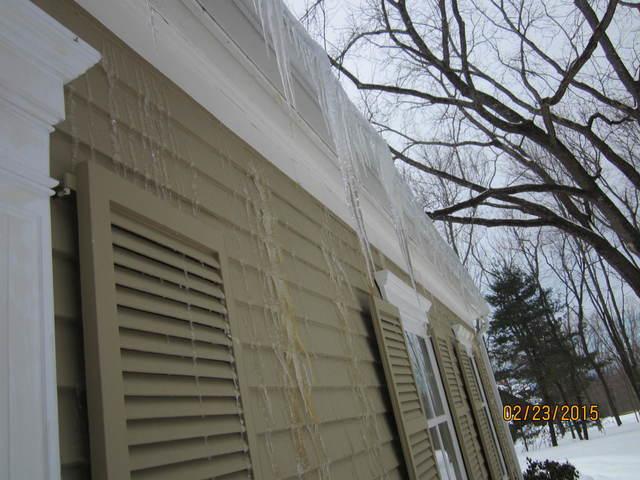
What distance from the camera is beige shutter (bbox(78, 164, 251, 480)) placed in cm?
102

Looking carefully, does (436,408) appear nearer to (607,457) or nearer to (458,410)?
(458,410)

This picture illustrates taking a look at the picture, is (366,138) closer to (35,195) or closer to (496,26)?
(35,195)

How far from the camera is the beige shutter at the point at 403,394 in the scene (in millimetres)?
2758

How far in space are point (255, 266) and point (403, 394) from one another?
1.49 meters

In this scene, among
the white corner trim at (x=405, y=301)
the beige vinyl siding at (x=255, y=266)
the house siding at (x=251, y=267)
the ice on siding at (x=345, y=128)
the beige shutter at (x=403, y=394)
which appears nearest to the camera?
the house siding at (x=251, y=267)

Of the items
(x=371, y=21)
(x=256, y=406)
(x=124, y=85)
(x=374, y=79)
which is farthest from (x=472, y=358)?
(x=124, y=85)

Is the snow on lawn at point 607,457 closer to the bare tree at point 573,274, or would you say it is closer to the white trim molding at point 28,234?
the bare tree at point 573,274

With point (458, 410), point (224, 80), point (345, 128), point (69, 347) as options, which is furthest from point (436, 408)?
point (69, 347)

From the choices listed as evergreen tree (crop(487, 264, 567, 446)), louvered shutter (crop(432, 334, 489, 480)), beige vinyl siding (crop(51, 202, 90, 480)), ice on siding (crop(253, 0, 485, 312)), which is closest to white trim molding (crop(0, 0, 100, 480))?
beige vinyl siding (crop(51, 202, 90, 480))

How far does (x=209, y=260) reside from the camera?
1565 mm

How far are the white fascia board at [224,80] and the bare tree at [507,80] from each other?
10.2 ft

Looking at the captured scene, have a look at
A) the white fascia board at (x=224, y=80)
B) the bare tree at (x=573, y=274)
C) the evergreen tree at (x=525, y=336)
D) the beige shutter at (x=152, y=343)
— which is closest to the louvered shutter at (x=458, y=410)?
the white fascia board at (x=224, y=80)

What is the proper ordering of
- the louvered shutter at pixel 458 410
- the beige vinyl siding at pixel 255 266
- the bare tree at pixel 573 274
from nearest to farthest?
the beige vinyl siding at pixel 255 266 → the louvered shutter at pixel 458 410 → the bare tree at pixel 573 274

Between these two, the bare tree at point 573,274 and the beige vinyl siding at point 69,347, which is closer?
the beige vinyl siding at point 69,347
